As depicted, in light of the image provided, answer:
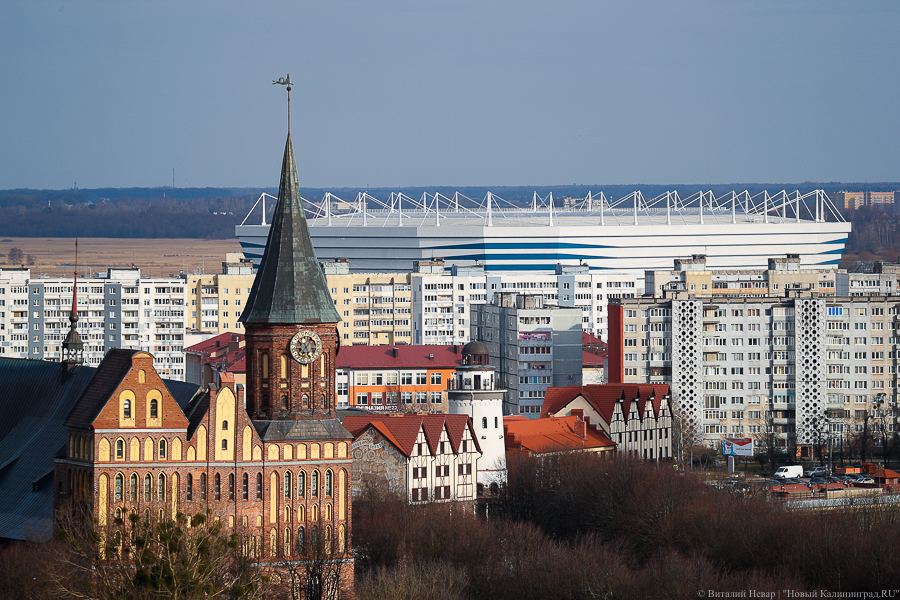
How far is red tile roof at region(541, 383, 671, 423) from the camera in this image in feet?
470

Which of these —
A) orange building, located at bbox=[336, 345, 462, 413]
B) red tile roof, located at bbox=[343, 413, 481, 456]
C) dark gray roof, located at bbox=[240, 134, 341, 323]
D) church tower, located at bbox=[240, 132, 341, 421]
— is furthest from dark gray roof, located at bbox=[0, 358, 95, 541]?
orange building, located at bbox=[336, 345, 462, 413]

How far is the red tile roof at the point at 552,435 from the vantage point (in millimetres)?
134250

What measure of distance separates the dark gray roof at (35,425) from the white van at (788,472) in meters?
60.1

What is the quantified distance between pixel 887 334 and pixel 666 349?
19327mm

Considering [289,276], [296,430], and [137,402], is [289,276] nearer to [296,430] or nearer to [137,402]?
[296,430]

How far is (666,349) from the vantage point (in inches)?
6718

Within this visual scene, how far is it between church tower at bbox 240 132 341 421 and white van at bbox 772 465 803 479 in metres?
60.3

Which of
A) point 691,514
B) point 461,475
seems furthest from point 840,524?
point 461,475

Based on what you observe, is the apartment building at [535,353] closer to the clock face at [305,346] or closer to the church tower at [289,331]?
the church tower at [289,331]

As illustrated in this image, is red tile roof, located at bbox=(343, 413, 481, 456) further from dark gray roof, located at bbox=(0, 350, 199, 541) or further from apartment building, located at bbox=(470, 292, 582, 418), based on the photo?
apartment building, located at bbox=(470, 292, 582, 418)

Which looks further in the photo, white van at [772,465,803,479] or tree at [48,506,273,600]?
white van at [772,465,803,479]

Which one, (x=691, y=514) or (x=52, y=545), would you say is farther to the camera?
(x=691, y=514)

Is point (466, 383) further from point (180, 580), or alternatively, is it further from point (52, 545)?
point (180, 580)

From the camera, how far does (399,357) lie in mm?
182250
